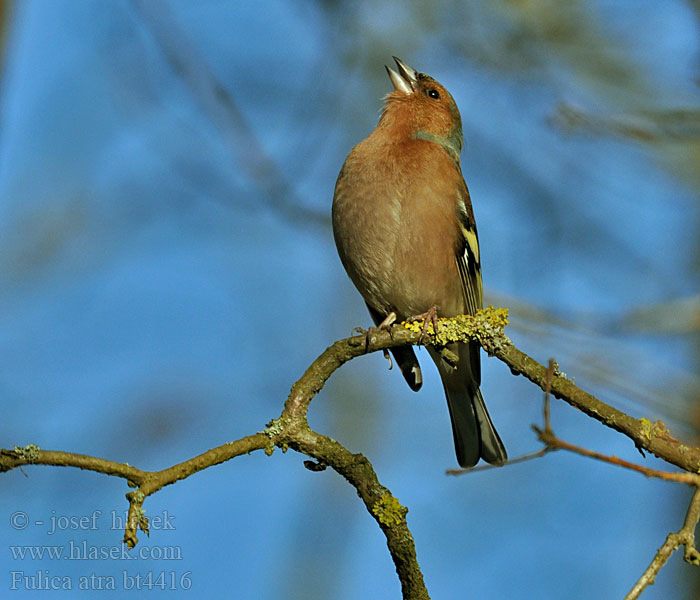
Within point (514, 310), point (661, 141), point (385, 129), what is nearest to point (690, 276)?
point (661, 141)

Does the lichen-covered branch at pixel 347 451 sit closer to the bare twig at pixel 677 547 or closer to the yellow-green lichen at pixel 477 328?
the yellow-green lichen at pixel 477 328

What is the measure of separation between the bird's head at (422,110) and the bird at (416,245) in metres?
0.03

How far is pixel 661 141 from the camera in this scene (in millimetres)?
5855

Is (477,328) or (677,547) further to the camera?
(477,328)

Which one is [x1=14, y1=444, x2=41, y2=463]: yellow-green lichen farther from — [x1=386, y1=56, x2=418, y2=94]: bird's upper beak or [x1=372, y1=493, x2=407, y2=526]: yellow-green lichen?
[x1=386, y1=56, x2=418, y2=94]: bird's upper beak

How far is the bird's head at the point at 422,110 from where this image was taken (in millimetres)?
5887

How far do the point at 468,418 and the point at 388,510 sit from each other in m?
2.68

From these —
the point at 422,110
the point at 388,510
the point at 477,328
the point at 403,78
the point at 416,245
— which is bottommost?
the point at 388,510

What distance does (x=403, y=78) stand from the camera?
6230mm

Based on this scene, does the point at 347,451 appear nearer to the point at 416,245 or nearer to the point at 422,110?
the point at 416,245

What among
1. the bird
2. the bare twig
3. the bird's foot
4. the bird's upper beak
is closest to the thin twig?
the bare twig

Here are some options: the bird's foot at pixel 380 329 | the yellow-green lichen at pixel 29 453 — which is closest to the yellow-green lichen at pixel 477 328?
the bird's foot at pixel 380 329

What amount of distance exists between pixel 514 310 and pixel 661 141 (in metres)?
1.64

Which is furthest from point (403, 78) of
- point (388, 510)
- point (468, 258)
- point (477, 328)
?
point (388, 510)
